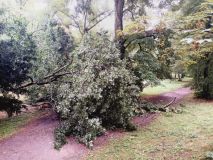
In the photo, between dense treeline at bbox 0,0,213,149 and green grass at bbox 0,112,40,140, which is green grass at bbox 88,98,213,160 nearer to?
dense treeline at bbox 0,0,213,149

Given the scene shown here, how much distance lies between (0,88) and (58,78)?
2800 millimetres

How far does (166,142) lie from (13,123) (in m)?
8.26

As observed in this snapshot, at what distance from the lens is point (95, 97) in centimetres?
1242

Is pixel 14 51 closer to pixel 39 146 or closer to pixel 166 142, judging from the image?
pixel 39 146

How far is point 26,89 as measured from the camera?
1619 cm

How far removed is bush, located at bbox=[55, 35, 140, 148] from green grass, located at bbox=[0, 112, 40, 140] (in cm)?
258

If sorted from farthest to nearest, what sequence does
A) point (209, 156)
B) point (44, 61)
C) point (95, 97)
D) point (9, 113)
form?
1. point (9, 113)
2. point (44, 61)
3. point (95, 97)
4. point (209, 156)

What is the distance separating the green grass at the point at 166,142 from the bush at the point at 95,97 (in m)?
1.01

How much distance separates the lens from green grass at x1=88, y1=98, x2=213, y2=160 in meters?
10.1

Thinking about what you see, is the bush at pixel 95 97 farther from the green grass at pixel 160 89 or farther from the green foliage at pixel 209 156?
the green grass at pixel 160 89

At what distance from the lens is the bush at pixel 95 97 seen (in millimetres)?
12219

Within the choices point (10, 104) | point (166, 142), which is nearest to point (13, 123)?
point (10, 104)

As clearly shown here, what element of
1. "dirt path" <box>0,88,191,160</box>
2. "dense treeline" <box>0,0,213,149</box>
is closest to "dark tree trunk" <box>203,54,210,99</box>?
"dense treeline" <box>0,0,213,149</box>

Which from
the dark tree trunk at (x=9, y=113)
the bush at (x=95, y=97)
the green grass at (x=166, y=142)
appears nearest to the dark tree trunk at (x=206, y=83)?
the green grass at (x=166, y=142)
